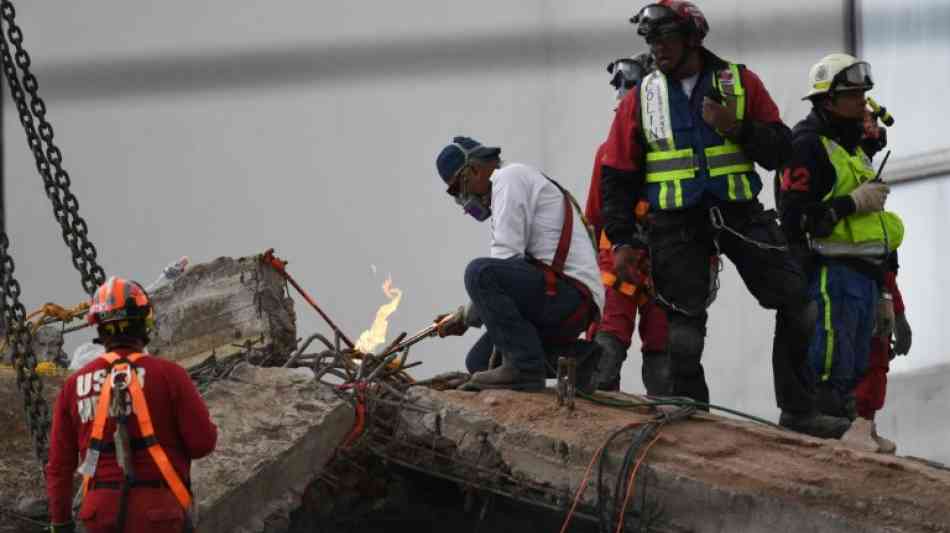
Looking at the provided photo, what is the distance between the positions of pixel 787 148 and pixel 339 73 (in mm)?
4083

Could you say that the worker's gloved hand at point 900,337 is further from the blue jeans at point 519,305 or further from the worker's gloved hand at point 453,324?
the worker's gloved hand at point 453,324

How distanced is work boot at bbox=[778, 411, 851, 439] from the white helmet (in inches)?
59.8

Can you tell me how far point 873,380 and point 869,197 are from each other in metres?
1.01

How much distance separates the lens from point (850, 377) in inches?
279

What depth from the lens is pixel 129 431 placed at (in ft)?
16.4

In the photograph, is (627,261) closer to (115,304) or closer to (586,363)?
(586,363)

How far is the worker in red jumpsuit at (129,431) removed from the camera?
16.3 feet

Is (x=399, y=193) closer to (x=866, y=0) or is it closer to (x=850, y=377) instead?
(x=866, y=0)

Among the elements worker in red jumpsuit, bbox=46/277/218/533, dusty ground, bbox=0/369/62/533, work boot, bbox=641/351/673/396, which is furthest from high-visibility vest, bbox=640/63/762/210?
dusty ground, bbox=0/369/62/533

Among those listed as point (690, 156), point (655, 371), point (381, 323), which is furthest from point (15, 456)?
point (381, 323)

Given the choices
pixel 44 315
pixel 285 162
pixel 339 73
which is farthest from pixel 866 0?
pixel 339 73

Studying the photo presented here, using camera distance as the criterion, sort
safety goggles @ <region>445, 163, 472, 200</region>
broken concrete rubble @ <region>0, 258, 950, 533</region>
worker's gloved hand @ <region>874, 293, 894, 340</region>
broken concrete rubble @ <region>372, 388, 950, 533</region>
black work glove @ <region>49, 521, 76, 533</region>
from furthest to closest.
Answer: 1. worker's gloved hand @ <region>874, 293, 894, 340</region>
2. safety goggles @ <region>445, 163, 472, 200</region>
3. broken concrete rubble @ <region>0, 258, 950, 533</region>
4. broken concrete rubble @ <region>372, 388, 950, 533</region>
5. black work glove @ <region>49, 521, 76, 533</region>

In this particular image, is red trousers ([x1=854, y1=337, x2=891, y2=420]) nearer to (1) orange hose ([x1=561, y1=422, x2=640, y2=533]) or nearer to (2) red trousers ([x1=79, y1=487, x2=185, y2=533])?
(1) orange hose ([x1=561, y1=422, x2=640, y2=533])

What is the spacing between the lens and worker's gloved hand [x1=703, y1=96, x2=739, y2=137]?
616 cm
